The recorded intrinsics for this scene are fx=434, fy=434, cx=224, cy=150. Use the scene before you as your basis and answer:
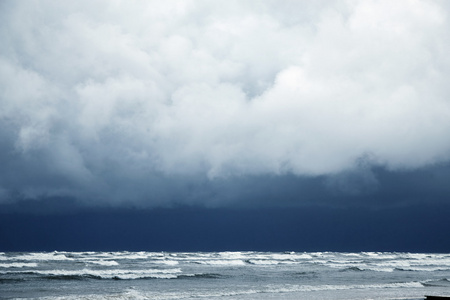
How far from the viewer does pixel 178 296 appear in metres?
23.6

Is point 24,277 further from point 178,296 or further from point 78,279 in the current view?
point 178,296

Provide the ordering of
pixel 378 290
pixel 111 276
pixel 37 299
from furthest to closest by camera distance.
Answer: pixel 111 276 < pixel 378 290 < pixel 37 299

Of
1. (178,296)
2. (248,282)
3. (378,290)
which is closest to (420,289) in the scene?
(378,290)

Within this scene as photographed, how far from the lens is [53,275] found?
3569 centimetres

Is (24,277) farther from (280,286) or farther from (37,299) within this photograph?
(280,286)

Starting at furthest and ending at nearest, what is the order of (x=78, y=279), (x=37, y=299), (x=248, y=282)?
(x=78, y=279) < (x=248, y=282) < (x=37, y=299)

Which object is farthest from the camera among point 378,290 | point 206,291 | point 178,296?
point 378,290

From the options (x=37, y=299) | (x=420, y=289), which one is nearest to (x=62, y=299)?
(x=37, y=299)

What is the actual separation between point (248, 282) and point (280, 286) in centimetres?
331

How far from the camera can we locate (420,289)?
2823 cm

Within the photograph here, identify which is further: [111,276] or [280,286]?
[111,276]

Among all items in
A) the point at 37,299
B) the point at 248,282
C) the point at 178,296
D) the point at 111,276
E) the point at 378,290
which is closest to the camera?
the point at 37,299

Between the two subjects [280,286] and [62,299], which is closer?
[62,299]

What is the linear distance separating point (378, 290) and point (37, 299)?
65.6ft
